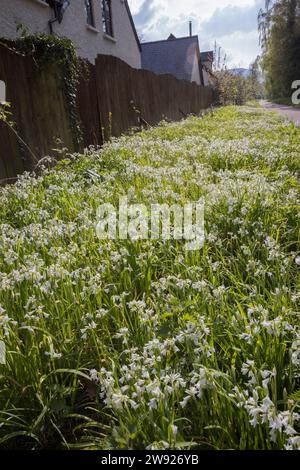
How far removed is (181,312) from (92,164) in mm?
4450

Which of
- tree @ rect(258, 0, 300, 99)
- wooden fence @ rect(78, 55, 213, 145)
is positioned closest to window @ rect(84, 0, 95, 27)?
wooden fence @ rect(78, 55, 213, 145)

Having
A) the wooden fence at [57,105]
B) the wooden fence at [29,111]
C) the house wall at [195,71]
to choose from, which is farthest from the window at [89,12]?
the house wall at [195,71]

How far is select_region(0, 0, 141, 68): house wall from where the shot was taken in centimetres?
1044

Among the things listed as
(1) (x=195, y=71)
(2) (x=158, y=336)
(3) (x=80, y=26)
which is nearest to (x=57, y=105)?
(2) (x=158, y=336)

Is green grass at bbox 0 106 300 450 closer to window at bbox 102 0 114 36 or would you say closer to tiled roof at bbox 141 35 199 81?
window at bbox 102 0 114 36

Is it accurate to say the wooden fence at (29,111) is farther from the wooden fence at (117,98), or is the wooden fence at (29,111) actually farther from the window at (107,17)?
the window at (107,17)

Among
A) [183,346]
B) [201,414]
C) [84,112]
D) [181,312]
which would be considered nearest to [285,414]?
[201,414]

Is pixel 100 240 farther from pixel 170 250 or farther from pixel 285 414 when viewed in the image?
pixel 285 414

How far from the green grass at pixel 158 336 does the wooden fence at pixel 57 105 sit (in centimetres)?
281

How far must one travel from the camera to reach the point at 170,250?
286 cm

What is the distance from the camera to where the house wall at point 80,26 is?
411 inches

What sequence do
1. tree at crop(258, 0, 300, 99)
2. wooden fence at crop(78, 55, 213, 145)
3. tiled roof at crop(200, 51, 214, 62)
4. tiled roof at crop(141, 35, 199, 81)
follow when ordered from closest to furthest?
wooden fence at crop(78, 55, 213, 145) < tiled roof at crop(141, 35, 199, 81) < tree at crop(258, 0, 300, 99) < tiled roof at crop(200, 51, 214, 62)

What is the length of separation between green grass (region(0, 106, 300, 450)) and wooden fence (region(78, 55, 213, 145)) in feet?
16.9

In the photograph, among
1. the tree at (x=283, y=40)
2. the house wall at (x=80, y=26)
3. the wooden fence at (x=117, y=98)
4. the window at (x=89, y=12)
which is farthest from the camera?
the tree at (x=283, y=40)
